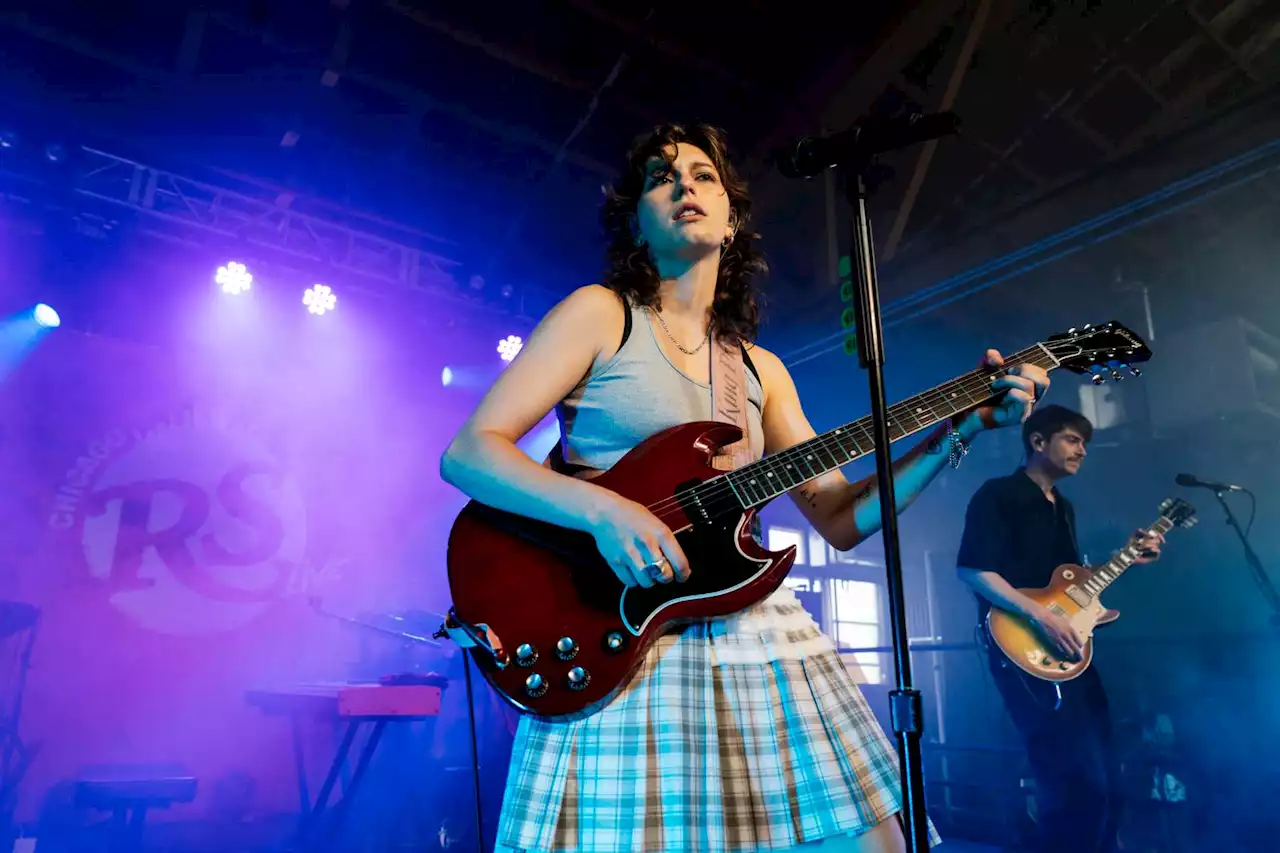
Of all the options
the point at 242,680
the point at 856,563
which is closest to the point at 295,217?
the point at 242,680

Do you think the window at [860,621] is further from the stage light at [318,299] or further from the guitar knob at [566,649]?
the guitar knob at [566,649]

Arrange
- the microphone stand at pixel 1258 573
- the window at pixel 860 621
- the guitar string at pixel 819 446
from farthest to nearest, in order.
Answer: the window at pixel 860 621
the microphone stand at pixel 1258 573
the guitar string at pixel 819 446

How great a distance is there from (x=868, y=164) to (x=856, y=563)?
7.23m

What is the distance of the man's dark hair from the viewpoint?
5207 millimetres

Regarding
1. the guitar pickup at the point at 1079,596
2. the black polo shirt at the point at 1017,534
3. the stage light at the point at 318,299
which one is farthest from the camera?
the stage light at the point at 318,299

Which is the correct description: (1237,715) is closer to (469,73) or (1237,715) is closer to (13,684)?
A: (469,73)

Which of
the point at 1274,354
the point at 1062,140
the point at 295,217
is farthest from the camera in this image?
the point at 295,217

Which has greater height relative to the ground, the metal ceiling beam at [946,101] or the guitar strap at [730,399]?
the metal ceiling beam at [946,101]

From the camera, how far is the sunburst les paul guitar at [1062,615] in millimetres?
4516

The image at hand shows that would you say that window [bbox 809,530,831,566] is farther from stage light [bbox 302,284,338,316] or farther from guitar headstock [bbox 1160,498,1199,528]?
stage light [bbox 302,284,338,316]

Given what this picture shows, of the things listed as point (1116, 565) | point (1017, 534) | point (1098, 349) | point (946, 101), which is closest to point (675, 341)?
point (1098, 349)

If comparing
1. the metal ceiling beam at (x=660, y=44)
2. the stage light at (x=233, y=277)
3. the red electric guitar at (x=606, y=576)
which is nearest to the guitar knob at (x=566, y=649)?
the red electric guitar at (x=606, y=576)

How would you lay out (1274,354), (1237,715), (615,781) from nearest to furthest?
(615,781) → (1237,715) → (1274,354)

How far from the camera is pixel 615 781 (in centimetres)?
138
